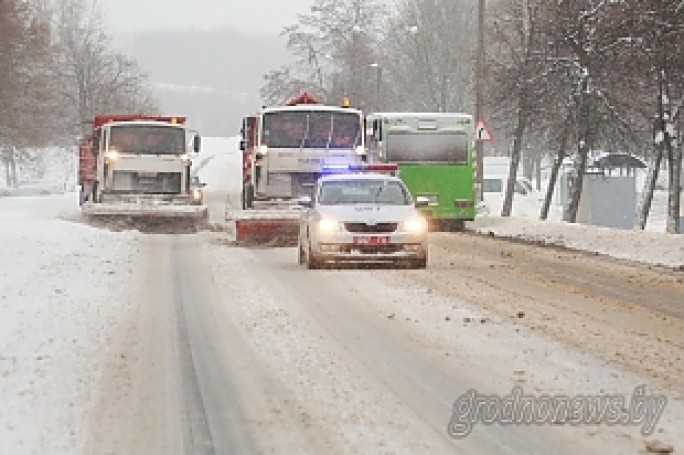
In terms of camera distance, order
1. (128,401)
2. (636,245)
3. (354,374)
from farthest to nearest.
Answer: (636,245), (354,374), (128,401)

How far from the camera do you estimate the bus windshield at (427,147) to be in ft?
103

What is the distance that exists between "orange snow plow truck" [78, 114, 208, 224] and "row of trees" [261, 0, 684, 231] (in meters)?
10.2

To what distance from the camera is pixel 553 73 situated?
1316 inches

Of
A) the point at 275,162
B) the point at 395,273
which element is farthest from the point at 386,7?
the point at 395,273

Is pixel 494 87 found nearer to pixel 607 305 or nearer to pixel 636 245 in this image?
pixel 636 245

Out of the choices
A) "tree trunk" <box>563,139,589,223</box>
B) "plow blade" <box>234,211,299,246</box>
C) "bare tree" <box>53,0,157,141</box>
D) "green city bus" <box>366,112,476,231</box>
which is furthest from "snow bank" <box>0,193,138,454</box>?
"bare tree" <box>53,0,157,141</box>

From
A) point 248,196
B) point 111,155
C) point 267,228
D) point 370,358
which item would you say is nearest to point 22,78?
point 111,155

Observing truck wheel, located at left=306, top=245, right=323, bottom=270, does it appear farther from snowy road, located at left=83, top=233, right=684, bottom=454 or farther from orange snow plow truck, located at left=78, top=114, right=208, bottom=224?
orange snow plow truck, located at left=78, top=114, right=208, bottom=224

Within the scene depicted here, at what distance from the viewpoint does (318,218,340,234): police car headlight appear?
57.5 feet

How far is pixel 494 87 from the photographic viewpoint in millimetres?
36812

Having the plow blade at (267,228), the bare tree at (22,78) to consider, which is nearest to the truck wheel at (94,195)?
the plow blade at (267,228)

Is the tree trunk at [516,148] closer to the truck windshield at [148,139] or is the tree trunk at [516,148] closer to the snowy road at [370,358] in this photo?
the truck windshield at [148,139]

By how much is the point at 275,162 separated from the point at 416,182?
6515mm

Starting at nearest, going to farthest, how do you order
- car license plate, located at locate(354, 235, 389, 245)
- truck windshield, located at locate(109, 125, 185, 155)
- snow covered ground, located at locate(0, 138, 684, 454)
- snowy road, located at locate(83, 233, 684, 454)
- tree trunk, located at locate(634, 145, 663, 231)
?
snowy road, located at locate(83, 233, 684, 454)
snow covered ground, located at locate(0, 138, 684, 454)
car license plate, located at locate(354, 235, 389, 245)
truck windshield, located at locate(109, 125, 185, 155)
tree trunk, located at locate(634, 145, 663, 231)
